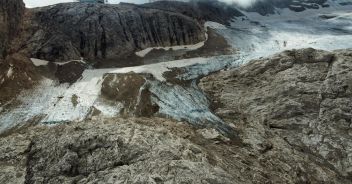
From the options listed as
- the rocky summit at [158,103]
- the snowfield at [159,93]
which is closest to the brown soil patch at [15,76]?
the rocky summit at [158,103]

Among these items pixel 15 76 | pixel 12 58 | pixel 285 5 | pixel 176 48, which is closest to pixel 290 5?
pixel 285 5

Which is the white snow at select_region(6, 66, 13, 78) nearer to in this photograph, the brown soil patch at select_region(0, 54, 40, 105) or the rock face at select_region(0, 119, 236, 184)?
the brown soil patch at select_region(0, 54, 40, 105)

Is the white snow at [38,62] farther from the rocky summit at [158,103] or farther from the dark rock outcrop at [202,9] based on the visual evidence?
the dark rock outcrop at [202,9]

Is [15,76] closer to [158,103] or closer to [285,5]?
[158,103]

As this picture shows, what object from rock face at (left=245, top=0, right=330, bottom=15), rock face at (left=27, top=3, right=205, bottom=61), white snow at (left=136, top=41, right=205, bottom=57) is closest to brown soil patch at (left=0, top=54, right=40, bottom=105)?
rock face at (left=27, top=3, right=205, bottom=61)

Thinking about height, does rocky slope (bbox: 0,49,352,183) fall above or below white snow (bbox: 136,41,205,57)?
above

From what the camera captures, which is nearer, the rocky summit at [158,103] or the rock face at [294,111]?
the rocky summit at [158,103]
